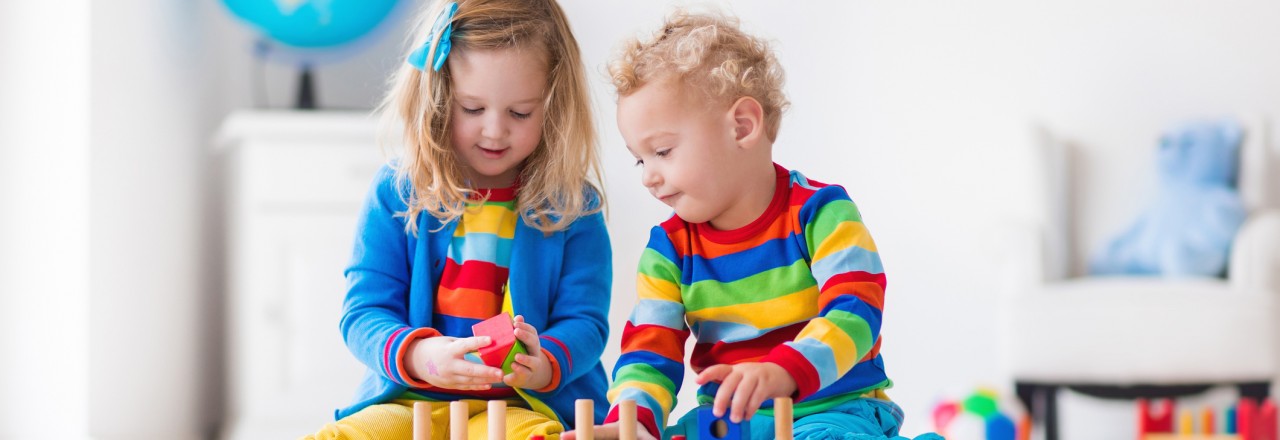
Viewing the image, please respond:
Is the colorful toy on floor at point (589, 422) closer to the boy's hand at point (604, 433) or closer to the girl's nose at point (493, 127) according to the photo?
the boy's hand at point (604, 433)

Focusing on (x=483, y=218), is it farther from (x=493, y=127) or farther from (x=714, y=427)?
(x=714, y=427)

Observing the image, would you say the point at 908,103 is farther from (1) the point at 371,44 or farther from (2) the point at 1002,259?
(1) the point at 371,44

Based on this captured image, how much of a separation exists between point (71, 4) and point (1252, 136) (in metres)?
2.39

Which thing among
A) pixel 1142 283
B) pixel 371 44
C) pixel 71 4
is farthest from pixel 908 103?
pixel 71 4

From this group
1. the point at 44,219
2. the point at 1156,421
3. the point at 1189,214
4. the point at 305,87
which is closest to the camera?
the point at 1156,421

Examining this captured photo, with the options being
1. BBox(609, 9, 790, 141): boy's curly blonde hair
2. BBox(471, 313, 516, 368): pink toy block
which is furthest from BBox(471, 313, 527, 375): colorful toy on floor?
BBox(609, 9, 790, 141): boy's curly blonde hair

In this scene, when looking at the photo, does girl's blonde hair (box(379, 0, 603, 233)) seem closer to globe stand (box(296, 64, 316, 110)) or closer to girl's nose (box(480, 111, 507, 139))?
girl's nose (box(480, 111, 507, 139))

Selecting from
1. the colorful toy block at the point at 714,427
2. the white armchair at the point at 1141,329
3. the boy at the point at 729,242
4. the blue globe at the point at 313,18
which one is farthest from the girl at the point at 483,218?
the white armchair at the point at 1141,329

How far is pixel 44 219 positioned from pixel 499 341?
1.25m

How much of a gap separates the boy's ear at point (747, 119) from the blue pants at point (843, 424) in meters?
0.22

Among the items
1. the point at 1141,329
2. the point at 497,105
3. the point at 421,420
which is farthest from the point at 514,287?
the point at 1141,329

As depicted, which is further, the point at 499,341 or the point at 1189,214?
the point at 1189,214

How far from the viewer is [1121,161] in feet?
9.62

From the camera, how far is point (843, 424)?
887mm
